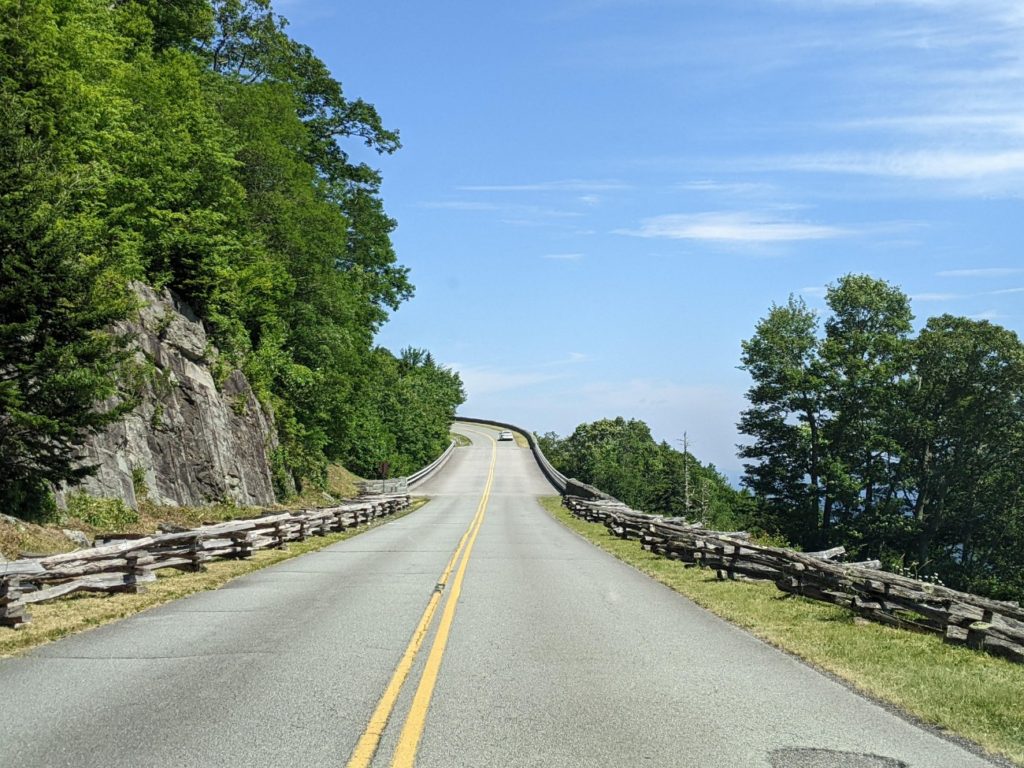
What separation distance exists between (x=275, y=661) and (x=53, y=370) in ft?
30.9

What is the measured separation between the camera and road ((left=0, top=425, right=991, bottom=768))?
19.6 ft

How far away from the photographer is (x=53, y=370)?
1534cm

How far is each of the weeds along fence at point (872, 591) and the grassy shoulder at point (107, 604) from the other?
1025 cm

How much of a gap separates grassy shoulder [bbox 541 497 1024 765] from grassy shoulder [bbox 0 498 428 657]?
29.1 feet

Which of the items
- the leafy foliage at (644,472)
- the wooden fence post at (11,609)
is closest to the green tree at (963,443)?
the leafy foliage at (644,472)

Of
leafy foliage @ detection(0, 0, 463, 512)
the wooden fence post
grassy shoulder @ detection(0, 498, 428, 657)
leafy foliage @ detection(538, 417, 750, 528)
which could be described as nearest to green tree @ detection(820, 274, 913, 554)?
leafy foliage @ detection(538, 417, 750, 528)

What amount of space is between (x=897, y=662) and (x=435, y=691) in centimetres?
574

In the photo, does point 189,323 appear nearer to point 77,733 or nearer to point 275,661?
point 275,661

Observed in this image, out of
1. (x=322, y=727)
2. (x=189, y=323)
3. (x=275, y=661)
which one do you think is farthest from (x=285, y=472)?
(x=322, y=727)

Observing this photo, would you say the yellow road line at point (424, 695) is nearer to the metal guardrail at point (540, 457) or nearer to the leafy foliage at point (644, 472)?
the metal guardrail at point (540, 457)

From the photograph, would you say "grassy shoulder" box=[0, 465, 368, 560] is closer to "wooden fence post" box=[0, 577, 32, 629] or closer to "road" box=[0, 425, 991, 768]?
"wooden fence post" box=[0, 577, 32, 629]

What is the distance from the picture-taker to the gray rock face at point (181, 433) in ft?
73.7

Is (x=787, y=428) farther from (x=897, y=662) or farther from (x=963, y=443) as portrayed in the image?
(x=897, y=662)

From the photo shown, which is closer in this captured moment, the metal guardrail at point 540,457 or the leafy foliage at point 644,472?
the metal guardrail at point 540,457
